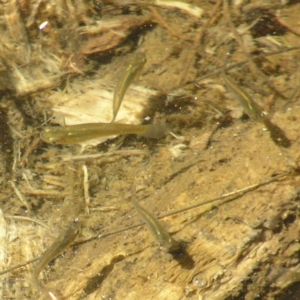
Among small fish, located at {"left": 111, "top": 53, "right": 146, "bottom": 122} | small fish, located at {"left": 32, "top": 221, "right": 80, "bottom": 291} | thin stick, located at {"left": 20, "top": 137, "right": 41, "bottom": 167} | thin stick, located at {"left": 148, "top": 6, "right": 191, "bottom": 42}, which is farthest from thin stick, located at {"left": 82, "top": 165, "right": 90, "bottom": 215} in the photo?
thin stick, located at {"left": 148, "top": 6, "right": 191, "bottom": 42}

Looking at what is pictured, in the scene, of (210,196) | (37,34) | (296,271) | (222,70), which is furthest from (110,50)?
(296,271)

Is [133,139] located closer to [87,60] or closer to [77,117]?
[77,117]

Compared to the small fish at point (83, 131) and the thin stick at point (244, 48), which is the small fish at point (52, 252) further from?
the thin stick at point (244, 48)

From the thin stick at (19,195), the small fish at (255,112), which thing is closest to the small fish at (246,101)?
the small fish at (255,112)

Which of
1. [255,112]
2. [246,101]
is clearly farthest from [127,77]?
[255,112]

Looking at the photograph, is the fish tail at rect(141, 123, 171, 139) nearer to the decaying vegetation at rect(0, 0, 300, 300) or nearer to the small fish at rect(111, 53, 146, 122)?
the decaying vegetation at rect(0, 0, 300, 300)

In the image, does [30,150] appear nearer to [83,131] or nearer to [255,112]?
[83,131]
